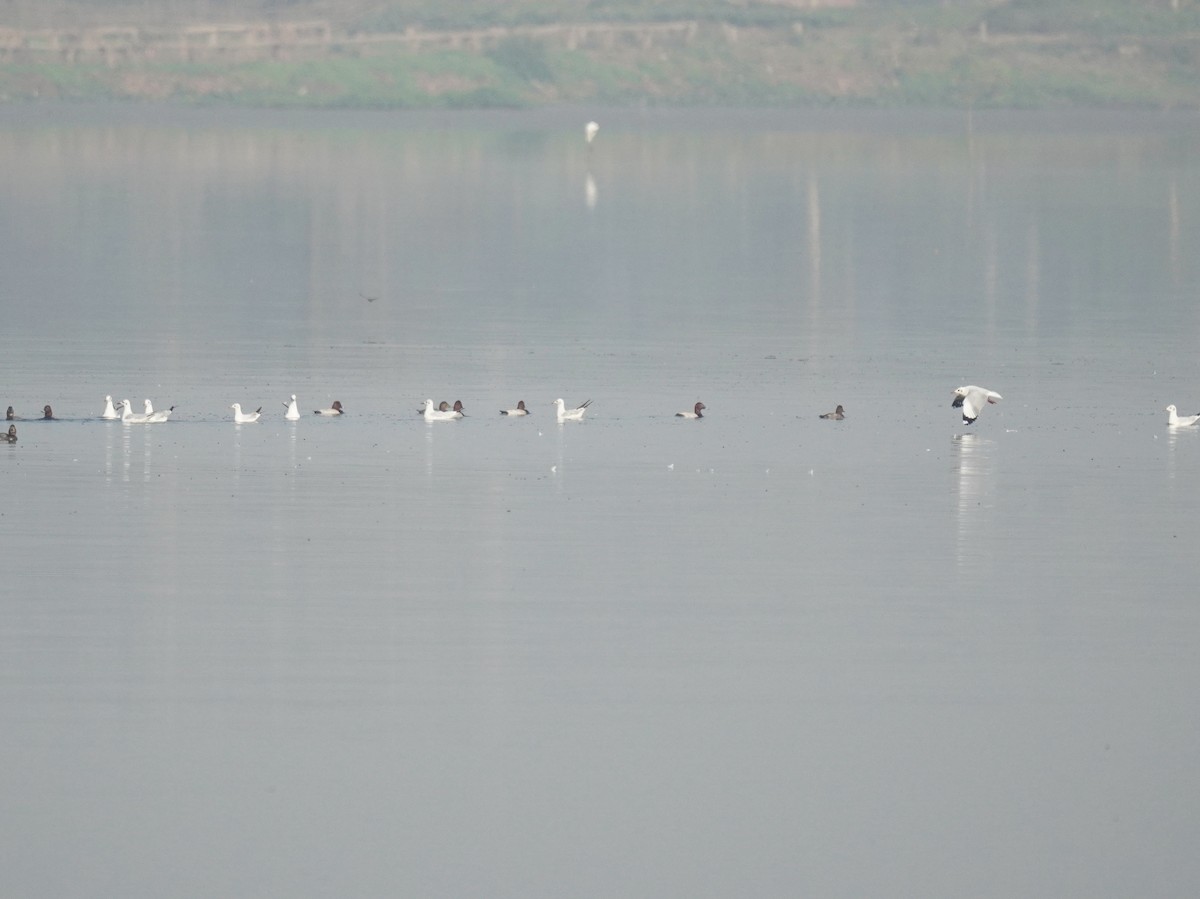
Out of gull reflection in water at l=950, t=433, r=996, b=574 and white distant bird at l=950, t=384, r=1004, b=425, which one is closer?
gull reflection in water at l=950, t=433, r=996, b=574

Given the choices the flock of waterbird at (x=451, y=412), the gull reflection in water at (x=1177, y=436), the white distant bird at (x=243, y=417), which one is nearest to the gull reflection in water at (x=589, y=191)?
the flock of waterbird at (x=451, y=412)

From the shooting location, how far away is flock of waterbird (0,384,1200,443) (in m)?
31.1

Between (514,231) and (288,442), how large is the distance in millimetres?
46256

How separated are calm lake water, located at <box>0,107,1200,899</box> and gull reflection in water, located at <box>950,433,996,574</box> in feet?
0.31

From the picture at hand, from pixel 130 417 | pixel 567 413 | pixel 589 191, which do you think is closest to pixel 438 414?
pixel 567 413

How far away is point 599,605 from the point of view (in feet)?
67.2

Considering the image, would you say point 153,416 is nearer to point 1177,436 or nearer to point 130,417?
point 130,417

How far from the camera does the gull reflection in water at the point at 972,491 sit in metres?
23.3

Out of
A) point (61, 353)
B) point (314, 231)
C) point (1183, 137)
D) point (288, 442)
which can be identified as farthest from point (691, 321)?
point (1183, 137)

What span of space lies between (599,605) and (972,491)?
24.0 feet

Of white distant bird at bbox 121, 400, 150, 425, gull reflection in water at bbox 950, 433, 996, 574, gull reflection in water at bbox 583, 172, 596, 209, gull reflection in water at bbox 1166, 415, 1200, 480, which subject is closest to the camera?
gull reflection in water at bbox 950, 433, 996, 574

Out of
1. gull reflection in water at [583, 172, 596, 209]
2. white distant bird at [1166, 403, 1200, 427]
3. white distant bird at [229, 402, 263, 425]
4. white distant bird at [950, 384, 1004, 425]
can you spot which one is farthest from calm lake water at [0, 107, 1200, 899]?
gull reflection in water at [583, 172, 596, 209]

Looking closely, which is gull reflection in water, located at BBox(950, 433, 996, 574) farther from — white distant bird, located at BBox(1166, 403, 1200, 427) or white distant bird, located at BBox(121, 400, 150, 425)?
white distant bird, located at BBox(121, 400, 150, 425)

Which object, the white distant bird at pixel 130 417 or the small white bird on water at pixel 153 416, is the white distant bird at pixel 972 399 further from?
the white distant bird at pixel 130 417
